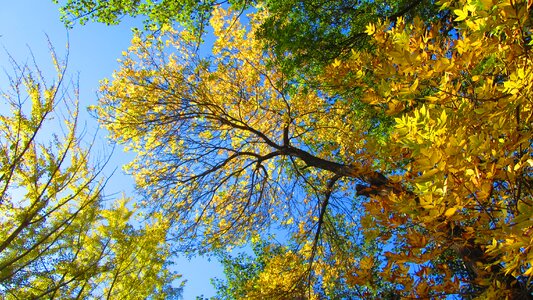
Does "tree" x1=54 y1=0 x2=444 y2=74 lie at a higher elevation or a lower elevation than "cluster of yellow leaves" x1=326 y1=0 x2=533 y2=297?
higher

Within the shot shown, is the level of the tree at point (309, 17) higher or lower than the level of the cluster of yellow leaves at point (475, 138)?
higher

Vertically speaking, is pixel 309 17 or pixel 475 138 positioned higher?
pixel 309 17

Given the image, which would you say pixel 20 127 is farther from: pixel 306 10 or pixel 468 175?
pixel 306 10

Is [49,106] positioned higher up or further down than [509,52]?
higher up

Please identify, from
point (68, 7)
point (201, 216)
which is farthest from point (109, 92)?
point (201, 216)

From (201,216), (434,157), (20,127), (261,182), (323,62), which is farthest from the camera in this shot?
(261,182)

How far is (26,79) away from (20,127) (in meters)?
0.53

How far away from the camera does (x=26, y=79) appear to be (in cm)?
358

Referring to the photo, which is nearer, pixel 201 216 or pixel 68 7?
pixel 68 7

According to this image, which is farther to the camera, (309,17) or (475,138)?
(309,17)

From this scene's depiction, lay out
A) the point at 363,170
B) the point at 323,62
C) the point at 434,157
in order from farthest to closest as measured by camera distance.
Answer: the point at 323,62, the point at 363,170, the point at 434,157

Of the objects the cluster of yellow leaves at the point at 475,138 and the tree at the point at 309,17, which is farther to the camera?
the tree at the point at 309,17

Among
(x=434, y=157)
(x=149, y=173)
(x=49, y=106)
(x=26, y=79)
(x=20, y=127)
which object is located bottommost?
(x=434, y=157)

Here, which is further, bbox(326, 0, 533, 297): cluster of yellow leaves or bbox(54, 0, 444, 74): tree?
bbox(54, 0, 444, 74): tree
